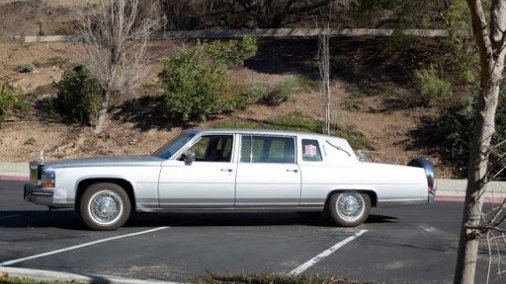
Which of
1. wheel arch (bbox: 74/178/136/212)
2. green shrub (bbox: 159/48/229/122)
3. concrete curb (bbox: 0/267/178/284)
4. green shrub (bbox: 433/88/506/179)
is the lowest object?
concrete curb (bbox: 0/267/178/284)

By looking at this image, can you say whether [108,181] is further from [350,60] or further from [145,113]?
[350,60]

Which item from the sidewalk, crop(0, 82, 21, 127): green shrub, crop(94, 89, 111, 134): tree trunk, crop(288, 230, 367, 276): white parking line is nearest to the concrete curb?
crop(288, 230, 367, 276): white parking line

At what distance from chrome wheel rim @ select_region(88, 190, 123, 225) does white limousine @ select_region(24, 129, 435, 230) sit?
1cm

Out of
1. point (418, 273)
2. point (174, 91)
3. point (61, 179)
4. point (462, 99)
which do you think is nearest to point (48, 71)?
point (174, 91)

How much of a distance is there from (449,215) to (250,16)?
24384 millimetres

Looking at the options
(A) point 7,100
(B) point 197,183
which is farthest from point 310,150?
(A) point 7,100

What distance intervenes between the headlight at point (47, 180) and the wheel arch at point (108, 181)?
1.19ft

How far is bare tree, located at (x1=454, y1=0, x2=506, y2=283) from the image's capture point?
4738mm

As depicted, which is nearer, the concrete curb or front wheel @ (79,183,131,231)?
the concrete curb

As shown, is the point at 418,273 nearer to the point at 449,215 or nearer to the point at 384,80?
the point at 449,215

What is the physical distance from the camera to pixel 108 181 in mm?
10547

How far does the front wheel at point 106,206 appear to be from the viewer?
10.4 metres

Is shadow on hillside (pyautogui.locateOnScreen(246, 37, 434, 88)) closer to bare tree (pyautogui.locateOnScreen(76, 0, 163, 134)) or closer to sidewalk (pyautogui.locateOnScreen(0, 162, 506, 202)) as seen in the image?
bare tree (pyautogui.locateOnScreen(76, 0, 163, 134))

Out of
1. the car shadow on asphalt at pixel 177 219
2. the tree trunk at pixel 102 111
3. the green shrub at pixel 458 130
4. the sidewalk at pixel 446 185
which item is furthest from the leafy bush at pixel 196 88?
the car shadow on asphalt at pixel 177 219
